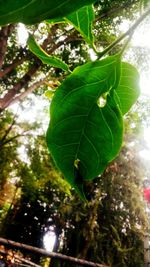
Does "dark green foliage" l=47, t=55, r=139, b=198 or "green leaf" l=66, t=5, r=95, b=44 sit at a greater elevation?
"green leaf" l=66, t=5, r=95, b=44

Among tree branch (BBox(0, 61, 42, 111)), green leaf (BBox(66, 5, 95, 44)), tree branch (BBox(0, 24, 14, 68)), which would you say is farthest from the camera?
tree branch (BBox(0, 61, 42, 111))

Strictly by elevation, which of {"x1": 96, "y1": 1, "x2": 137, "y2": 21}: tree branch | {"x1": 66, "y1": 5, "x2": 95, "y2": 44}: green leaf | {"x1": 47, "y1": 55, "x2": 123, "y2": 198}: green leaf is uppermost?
{"x1": 96, "y1": 1, "x2": 137, "y2": 21}: tree branch

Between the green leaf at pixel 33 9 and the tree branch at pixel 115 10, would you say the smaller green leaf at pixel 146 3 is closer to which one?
the green leaf at pixel 33 9

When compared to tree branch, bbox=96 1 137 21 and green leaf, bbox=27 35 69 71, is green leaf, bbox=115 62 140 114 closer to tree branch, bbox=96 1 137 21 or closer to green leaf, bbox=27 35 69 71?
green leaf, bbox=27 35 69 71

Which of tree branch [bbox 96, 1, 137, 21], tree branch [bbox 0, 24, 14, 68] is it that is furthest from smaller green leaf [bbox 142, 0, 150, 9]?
tree branch [bbox 96, 1, 137, 21]

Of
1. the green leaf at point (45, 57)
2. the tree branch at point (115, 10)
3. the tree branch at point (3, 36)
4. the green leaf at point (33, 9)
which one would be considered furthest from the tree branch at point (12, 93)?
the green leaf at point (33, 9)
